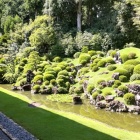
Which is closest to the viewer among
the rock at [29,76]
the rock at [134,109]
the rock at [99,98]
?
the rock at [134,109]

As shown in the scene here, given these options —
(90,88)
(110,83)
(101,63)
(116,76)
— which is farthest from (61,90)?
(116,76)

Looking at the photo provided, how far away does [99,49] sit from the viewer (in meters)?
35.4

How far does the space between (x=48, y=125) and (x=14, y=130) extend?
1.96 m

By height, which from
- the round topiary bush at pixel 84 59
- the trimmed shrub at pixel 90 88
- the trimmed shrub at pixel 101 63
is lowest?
the trimmed shrub at pixel 90 88

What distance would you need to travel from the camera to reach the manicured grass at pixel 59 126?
513 inches

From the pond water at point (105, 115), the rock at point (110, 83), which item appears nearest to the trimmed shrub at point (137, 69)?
the rock at point (110, 83)

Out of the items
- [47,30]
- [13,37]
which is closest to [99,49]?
[47,30]

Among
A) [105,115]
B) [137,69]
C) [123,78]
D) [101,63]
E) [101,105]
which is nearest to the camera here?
[105,115]

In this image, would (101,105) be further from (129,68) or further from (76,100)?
(129,68)

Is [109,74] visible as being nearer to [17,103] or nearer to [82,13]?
[17,103]

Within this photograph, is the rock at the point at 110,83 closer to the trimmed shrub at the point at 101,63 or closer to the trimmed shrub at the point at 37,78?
the trimmed shrub at the point at 101,63

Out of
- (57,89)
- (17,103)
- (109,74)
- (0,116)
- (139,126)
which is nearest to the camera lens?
(0,116)

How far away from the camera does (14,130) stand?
42.9ft

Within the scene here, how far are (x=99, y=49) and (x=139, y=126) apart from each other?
18.8 metres
